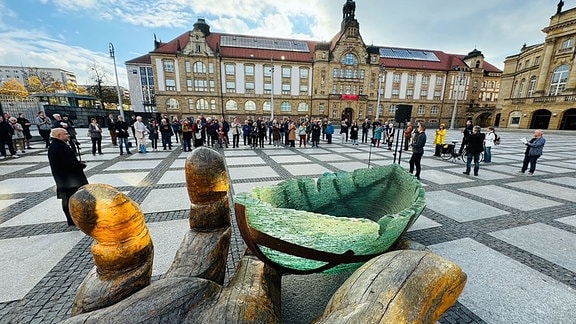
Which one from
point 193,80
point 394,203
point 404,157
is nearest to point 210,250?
point 394,203

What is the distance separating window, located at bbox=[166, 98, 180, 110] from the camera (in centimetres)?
3812

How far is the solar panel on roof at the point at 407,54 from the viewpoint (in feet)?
152

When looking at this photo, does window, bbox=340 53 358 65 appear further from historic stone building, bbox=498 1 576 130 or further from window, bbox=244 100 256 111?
historic stone building, bbox=498 1 576 130

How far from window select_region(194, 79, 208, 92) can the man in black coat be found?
3843 centimetres

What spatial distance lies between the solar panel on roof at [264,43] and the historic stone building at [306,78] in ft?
0.58

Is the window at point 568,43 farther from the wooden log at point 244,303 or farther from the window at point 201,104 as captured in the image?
the window at point 201,104

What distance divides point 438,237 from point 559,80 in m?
43.8

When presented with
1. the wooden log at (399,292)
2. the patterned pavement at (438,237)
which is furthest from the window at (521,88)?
the wooden log at (399,292)

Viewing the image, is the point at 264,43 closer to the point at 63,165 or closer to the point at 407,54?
the point at 407,54

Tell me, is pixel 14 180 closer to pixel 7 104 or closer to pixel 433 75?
pixel 7 104

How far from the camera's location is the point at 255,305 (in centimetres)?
118

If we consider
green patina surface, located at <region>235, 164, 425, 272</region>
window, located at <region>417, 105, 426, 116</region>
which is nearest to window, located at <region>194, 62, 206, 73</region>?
window, located at <region>417, 105, 426, 116</region>

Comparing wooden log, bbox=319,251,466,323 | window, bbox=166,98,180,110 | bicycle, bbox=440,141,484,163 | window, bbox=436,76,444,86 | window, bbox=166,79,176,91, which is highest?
window, bbox=436,76,444,86

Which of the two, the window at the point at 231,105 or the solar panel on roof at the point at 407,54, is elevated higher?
the solar panel on roof at the point at 407,54
